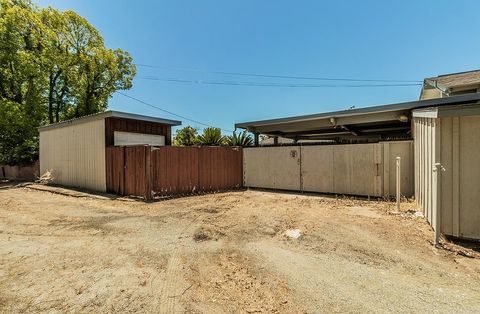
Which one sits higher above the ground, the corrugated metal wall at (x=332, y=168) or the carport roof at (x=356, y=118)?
the carport roof at (x=356, y=118)

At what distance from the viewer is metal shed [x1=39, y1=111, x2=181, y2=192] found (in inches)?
380

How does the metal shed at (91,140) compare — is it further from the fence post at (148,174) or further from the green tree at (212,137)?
the fence post at (148,174)

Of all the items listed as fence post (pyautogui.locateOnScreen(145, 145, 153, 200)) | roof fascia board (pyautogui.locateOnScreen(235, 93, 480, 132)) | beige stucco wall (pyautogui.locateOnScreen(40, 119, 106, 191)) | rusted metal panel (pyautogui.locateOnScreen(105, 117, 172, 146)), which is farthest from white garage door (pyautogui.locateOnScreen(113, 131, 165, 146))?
roof fascia board (pyautogui.locateOnScreen(235, 93, 480, 132))

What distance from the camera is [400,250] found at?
3.58 meters

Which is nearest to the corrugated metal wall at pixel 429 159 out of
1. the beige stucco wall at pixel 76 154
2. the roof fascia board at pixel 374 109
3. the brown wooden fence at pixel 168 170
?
the roof fascia board at pixel 374 109

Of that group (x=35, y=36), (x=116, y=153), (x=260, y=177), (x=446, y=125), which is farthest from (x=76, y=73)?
(x=446, y=125)

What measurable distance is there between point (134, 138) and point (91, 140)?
165cm

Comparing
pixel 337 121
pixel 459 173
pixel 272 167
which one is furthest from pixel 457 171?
pixel 272 167

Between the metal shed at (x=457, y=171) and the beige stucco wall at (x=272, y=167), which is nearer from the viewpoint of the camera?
the metal shed at (x=457, y=171)

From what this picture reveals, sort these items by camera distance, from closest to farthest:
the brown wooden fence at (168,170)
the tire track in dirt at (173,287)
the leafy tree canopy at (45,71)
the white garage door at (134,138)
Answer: the tire track in dirt at (173,287), the brown wooden fence at (168,170), the white garage door at (134,138), the leafy tree canopy at (45,71)

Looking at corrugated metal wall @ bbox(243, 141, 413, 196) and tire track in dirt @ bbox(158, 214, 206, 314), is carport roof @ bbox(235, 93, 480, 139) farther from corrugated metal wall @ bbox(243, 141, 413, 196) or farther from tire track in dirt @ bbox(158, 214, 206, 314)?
tire track in dirt @ bbox(158, 214, 206, 314)

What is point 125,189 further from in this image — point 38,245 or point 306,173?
point 306,173

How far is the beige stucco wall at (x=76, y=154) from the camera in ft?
32.0

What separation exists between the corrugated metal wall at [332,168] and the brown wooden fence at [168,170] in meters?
1.15
